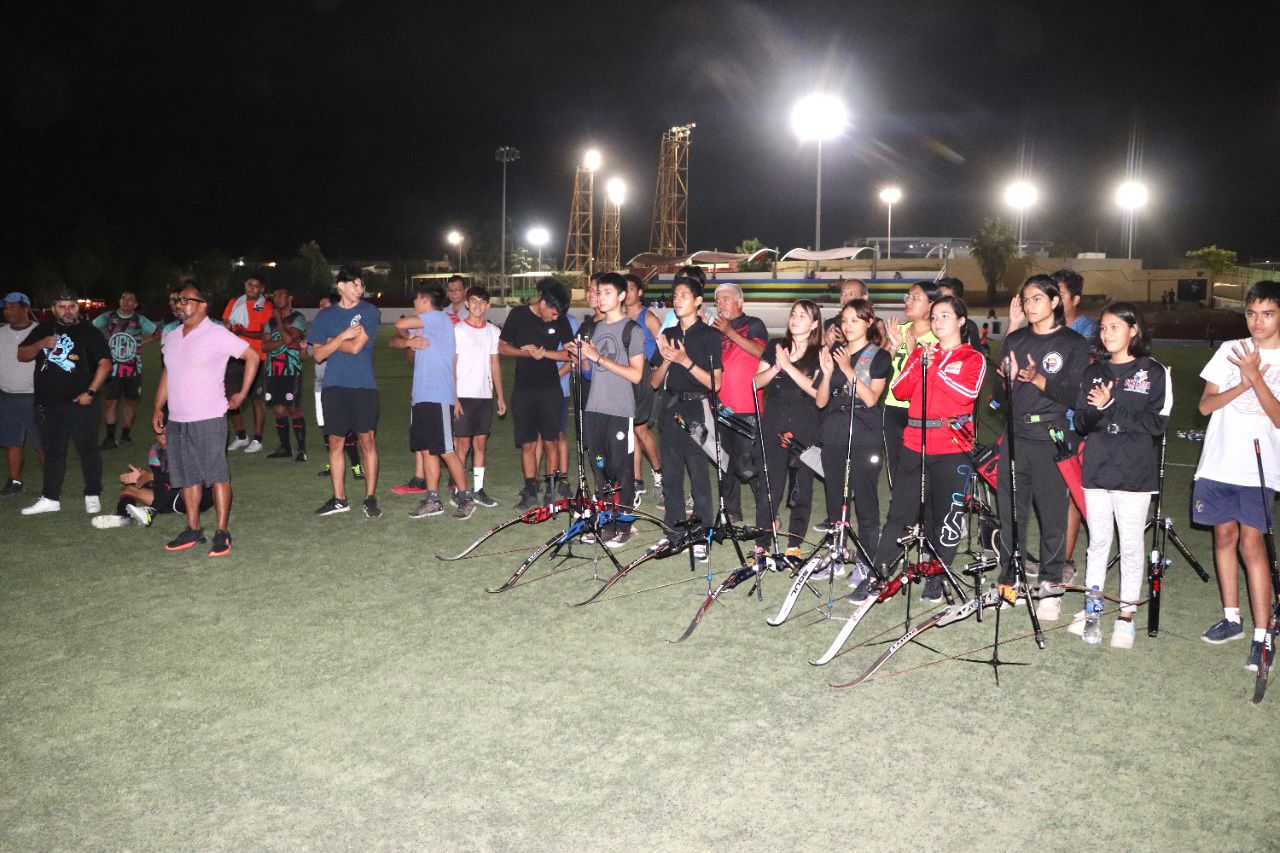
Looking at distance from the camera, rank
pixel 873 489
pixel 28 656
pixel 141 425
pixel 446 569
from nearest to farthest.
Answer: pixel 28 656, pixel 873 489, pixel 446 569, pixel 141 425

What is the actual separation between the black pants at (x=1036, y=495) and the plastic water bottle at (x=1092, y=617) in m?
0.51

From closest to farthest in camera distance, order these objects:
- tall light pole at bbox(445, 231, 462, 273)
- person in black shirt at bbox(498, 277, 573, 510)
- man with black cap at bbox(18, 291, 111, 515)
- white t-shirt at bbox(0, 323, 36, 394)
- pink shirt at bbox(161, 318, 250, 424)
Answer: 1. pink shirt at bbox(161, 318, 250, 424)
2. person in black shirt at bbox(498, 277, 573, 510)
3. man with black cap at bbox(18, 291, 111, 515)
4. white t-shirt at bbox(0, 323, 36, 394)
5. tall light pole at bbox(445, 231, 462, 273)

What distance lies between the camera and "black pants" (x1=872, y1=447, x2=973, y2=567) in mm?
5914

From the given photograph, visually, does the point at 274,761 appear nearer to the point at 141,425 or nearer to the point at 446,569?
the point at 446,569

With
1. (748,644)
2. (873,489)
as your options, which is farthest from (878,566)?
(748,644)

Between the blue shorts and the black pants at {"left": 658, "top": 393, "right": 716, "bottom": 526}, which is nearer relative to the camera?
the blue shorts

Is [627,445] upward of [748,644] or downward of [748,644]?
upward

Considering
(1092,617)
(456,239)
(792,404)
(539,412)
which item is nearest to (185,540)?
(539,412)

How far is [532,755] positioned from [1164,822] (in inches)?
96.3

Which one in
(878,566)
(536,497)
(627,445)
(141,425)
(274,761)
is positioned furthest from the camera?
(141,425)

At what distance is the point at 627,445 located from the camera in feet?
25.6

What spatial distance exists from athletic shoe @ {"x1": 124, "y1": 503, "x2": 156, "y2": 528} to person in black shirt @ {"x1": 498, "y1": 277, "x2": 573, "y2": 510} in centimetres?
310

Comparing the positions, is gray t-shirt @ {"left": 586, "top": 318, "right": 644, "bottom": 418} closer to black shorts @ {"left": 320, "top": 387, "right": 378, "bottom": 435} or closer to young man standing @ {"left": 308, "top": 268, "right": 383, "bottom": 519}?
young man standing @ {"left": 308, "top": 268, "right": 383, "bottom": 519}

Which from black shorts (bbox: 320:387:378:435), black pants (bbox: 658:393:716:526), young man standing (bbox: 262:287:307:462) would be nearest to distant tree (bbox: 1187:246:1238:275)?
young man standing (bbox: 262:287:307:462)
